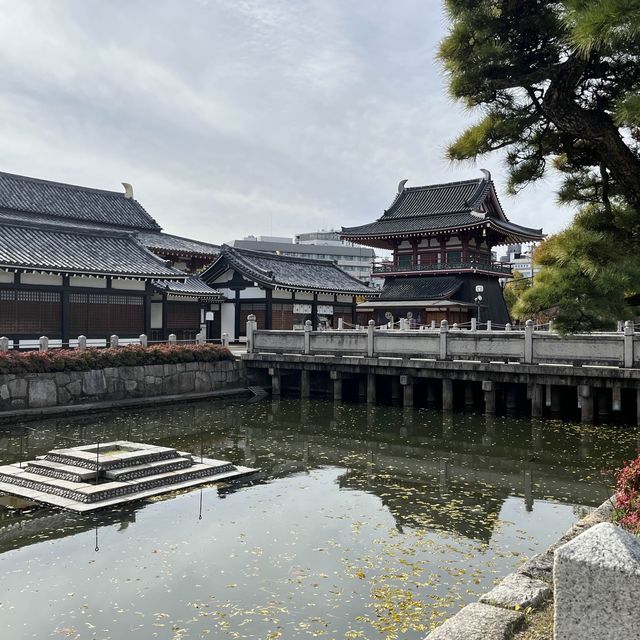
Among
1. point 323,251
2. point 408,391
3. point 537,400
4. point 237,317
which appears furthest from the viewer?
point 323,251

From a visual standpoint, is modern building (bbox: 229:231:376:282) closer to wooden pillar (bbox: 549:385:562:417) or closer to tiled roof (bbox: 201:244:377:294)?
tiled roof (bbox: 201:244:377:294)

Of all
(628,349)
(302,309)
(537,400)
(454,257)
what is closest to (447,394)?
(537,400)

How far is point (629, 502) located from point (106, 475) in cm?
954

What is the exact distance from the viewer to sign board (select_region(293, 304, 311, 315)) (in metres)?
38.1

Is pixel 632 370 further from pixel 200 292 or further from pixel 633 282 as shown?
pixel 200 292

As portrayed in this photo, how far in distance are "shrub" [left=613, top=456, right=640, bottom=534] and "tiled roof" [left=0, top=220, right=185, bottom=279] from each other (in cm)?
2225

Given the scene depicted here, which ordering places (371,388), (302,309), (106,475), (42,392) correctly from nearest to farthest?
(106,475) → (42,392) → (371,388) → (302,309)

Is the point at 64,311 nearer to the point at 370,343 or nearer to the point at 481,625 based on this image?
the point at 370,343

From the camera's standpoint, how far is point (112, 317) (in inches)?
1083

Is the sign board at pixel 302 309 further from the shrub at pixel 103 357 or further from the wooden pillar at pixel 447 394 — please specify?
the wooden pillar at pixel 447 394

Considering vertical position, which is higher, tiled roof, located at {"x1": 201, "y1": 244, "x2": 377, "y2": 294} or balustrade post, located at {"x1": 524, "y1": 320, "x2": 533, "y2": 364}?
tiled roof, located at {"x1": 201, "y1": 244, "x2": 377, "y2": 294}

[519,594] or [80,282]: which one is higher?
[80,282]

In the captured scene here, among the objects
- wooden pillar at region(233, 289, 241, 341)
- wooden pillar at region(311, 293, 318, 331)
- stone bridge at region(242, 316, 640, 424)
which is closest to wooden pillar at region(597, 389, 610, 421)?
stone bridge at region(242, 316, 640, 424)

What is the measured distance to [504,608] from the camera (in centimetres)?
581
